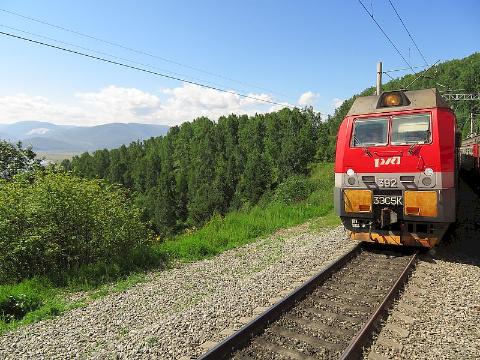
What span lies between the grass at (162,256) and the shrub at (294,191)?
83.2 inches

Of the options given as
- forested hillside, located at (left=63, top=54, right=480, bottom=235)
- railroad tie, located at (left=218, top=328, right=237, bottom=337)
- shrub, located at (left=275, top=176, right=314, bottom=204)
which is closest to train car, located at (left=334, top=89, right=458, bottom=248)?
railroad tie, located at (left=218, top=328, right=237, bottom=337)

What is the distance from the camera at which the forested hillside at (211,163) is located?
73.3m

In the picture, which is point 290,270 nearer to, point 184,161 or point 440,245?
point 440,245

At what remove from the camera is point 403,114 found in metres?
8.66

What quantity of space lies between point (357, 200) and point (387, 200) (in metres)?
0.64

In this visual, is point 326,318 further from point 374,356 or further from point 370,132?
point 370,132

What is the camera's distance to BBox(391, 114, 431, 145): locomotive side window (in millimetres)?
8219

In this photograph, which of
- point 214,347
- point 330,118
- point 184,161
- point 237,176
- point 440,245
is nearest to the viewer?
point 214,347

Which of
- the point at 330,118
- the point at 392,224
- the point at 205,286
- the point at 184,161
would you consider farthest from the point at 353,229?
the point at 330,118

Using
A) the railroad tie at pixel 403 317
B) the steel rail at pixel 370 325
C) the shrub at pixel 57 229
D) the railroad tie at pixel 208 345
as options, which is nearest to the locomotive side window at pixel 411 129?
the steel rail at pixel 370 325

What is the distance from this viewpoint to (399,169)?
826 centimetres

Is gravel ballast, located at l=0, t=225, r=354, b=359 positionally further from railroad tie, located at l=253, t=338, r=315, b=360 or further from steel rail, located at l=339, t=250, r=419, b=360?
steel rail, located at l=339, t=250, r=419, b=360

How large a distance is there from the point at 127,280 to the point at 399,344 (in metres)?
5.40

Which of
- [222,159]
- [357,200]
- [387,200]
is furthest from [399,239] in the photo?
[222,159]
